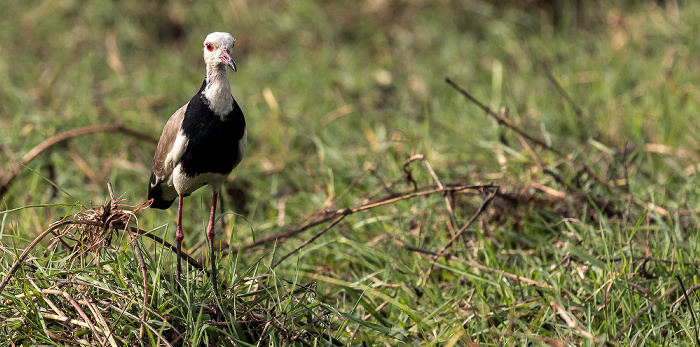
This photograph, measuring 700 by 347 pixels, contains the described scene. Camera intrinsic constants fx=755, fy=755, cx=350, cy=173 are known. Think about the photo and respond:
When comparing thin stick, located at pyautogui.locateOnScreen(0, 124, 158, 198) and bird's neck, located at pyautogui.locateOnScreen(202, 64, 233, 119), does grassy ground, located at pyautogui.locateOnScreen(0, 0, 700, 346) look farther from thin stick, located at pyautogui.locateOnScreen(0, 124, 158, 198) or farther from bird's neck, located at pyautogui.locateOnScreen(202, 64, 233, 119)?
bird's neck, located at pyautogui.locateOnScreen(202, 64, 233, 119)

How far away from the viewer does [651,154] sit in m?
5.10

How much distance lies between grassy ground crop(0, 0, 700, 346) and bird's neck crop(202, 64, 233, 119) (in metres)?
0.49

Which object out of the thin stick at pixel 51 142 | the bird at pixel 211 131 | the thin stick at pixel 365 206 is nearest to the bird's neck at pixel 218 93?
the bird at pixel 211 131

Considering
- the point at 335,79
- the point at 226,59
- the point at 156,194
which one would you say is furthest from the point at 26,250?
the point at 335,79

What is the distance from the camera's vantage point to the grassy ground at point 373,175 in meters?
2.75

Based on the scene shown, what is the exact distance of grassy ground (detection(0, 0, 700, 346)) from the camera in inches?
108

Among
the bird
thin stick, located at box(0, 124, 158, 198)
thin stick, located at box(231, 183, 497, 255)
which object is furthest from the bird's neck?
thin stick, located at box(0, 124, 158, 198)

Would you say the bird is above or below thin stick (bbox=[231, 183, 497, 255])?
above

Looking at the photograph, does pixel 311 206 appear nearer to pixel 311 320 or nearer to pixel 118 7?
pixel 311 320

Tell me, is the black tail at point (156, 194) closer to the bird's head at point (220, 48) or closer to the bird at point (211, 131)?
the bird at point (211, 131)

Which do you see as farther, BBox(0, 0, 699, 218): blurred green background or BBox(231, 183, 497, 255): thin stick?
BBox(0, 0, 699, 218): blurred green background

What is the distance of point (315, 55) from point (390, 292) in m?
4.56

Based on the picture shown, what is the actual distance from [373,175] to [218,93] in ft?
6.83

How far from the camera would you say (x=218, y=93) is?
2617 mm
